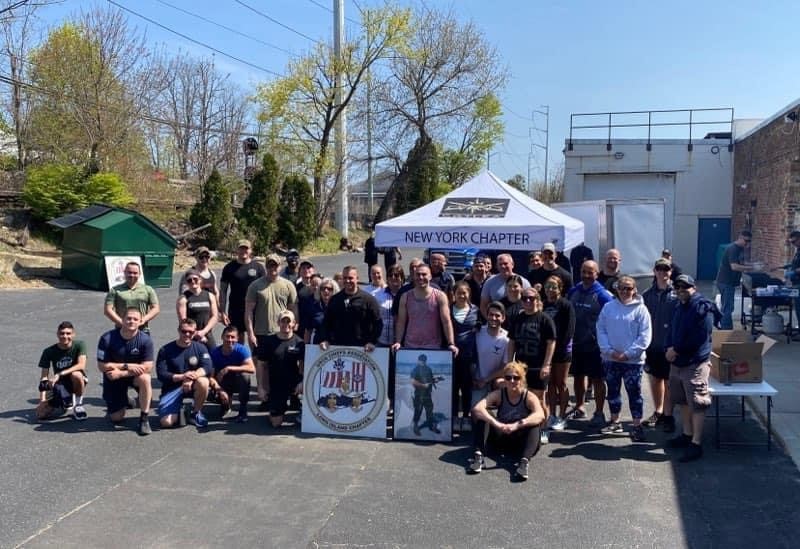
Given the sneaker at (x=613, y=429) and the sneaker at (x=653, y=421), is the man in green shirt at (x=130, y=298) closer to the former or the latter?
the sneaker at (x=613, y=429)

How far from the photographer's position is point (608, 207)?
695 inches

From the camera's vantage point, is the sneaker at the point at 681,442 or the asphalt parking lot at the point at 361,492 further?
the sneaker at the point at 681,442

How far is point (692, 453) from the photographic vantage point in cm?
640

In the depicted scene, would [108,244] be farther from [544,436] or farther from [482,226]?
[544,436]

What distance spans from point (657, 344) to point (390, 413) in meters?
2.76

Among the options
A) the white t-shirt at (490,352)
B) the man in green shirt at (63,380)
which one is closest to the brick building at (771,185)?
the white t-shirt at (490,352)

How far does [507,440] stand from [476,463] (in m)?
0.43

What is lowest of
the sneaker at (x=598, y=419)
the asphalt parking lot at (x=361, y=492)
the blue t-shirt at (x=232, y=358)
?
the asphalt parking lot at (x=361, y=492)

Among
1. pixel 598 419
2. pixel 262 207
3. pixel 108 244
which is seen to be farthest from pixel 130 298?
pixel 262 207

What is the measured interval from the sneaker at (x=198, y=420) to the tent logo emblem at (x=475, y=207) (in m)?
4.18

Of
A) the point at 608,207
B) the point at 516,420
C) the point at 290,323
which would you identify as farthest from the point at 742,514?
the point at 608,207

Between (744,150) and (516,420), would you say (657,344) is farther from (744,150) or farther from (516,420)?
(744,150)

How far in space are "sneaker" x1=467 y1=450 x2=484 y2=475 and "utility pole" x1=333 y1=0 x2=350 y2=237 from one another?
2851cm

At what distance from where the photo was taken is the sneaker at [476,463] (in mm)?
6072
